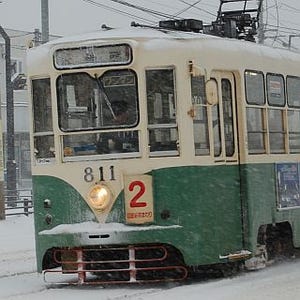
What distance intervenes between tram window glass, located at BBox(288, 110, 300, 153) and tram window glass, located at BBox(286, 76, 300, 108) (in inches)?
4.6

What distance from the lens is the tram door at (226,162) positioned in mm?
11969

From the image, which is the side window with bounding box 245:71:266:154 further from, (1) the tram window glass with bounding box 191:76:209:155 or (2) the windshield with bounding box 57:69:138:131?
(2) the windshield with bounding box 57:69:138:131

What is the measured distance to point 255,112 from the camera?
1277 centimetres

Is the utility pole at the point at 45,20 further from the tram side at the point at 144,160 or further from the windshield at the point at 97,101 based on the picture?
the windshield at the point at 97,101

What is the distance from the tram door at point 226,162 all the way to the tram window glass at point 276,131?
3.06 ft

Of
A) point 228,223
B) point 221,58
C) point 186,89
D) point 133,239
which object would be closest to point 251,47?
point 221,58

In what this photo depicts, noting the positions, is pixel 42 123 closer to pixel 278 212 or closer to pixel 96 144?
pixel 96 144

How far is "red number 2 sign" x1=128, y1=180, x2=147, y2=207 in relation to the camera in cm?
1144

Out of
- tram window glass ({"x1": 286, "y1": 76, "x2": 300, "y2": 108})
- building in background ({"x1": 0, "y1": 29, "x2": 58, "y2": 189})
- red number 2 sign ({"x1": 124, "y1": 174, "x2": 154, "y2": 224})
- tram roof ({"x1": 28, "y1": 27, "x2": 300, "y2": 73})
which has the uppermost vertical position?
building in background ({"x1": 0, "y1": 29, "x2": 58, "y2": 189})

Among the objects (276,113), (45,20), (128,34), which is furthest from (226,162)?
(45,20)

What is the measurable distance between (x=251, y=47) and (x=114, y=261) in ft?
11.3

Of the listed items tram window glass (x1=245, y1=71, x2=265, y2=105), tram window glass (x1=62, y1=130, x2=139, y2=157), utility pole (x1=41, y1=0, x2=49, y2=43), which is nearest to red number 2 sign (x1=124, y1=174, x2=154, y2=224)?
tram window glass (x1=62, y1=130, x2=139, y2=157)

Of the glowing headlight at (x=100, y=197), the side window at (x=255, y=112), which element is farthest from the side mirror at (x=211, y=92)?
the glowing headlight at (x=100, y=197)

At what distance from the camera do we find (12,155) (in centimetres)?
3003
